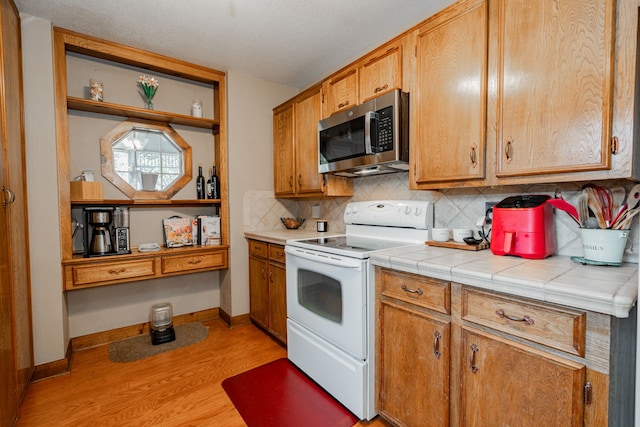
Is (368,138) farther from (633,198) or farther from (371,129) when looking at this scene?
(633,198)

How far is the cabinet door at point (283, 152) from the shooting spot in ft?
9.30

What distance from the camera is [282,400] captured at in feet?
5.83

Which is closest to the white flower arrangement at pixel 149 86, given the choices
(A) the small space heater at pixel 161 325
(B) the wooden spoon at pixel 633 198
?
(A) the small space heater at pixel 161 325

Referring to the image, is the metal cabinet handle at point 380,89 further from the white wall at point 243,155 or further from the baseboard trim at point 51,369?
the baseboard trim at point 51,369

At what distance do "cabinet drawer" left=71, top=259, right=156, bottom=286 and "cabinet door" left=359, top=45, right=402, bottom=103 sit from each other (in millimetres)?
2163

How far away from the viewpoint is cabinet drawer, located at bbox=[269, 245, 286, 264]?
2.35 meters

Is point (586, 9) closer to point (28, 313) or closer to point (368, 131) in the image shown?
point (368, 131)

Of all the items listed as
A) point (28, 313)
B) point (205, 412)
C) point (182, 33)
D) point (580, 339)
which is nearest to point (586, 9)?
point (580, 339)

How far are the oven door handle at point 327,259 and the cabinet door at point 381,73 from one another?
1.11 meters

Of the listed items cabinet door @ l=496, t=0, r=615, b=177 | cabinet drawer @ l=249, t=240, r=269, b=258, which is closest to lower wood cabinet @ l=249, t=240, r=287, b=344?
cabinet drawer @ l=249, t=240, r=269, b=258

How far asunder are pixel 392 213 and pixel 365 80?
0.95 metres

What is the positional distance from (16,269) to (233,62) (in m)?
2.19

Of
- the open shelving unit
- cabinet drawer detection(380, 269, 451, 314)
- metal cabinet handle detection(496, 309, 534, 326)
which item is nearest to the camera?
metal cabinet handle detection(496, 309, 534, 326)

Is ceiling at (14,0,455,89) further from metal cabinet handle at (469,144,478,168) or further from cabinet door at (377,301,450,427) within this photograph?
cabinet door at (377,301,450,427)
